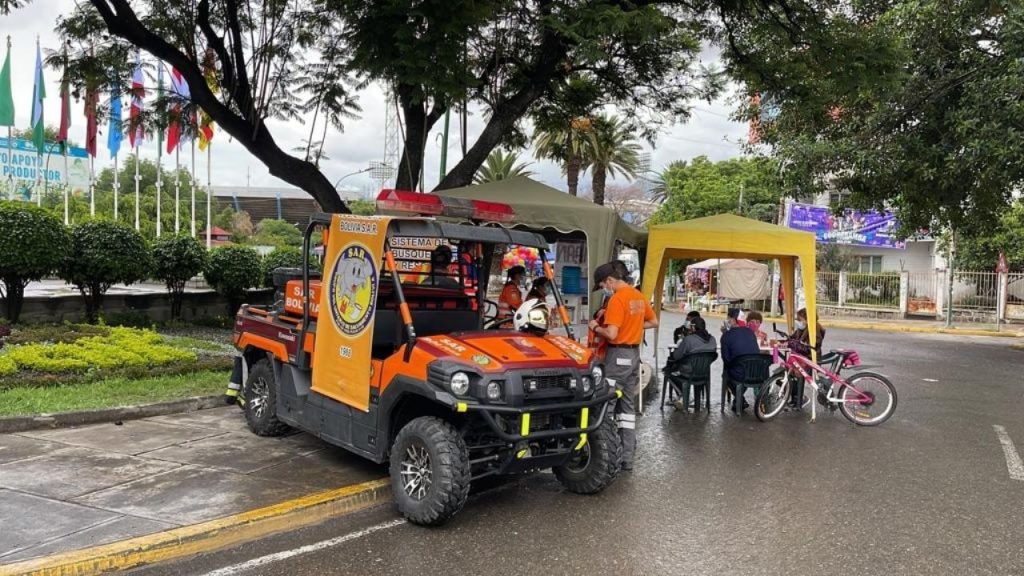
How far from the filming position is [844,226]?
1439 inches

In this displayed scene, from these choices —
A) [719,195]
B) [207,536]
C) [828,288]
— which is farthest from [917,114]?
[719,195]

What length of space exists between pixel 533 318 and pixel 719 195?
131ft

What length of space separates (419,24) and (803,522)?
266 inches

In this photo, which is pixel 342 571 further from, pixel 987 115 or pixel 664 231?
pixel 987 115

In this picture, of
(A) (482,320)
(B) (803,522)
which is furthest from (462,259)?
(B) (803,522)

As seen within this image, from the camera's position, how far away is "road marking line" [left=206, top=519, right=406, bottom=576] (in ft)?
14.2

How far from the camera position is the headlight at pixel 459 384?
4.89 metres

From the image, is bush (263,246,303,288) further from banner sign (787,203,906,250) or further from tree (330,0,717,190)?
banner sign (787,203,906,250)

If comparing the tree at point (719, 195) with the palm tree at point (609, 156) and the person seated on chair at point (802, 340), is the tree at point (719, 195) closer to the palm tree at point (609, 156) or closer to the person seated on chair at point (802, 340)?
the palm tree at point (609, 156)

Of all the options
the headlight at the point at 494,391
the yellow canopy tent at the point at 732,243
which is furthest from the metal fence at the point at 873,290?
the headlight at the point at 494,391

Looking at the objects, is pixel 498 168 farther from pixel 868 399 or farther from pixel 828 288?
pixel 868 399

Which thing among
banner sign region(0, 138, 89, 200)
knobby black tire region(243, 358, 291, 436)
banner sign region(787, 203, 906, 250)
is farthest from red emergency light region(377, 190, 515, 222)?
banner sign region(0, 138, 89, 200)

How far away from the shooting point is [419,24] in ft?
29.0

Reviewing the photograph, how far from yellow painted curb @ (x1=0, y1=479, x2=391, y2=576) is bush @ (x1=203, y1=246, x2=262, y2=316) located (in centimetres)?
1116
